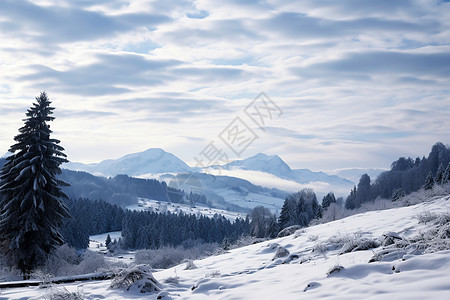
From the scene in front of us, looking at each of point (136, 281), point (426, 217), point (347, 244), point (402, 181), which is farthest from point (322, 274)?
point (402, 181)

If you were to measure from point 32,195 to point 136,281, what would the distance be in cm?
1310

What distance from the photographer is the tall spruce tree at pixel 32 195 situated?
19.8m

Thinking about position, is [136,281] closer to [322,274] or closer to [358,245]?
[322,274]

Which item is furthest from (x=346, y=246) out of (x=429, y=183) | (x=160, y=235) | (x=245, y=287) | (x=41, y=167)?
(x=160, y=235)

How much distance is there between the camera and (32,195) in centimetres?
1983

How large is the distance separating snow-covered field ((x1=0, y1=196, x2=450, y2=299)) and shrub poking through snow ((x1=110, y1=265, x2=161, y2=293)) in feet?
0.93

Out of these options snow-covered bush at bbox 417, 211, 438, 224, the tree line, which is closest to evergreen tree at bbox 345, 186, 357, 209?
the tree line

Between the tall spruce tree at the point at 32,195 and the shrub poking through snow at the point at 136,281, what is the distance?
40.1 ft

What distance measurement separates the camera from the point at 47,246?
20.7 meters

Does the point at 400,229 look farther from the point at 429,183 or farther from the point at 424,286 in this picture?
the point at 429,183

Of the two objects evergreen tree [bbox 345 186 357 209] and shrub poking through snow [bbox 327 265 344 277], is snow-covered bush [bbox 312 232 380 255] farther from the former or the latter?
evergreen tree [bbox 345 186 357 209]

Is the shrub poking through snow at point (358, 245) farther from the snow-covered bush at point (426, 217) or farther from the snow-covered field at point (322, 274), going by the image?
the snow-covered bush at point (426, 217)

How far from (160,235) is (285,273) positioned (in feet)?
303

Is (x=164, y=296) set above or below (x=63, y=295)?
below
